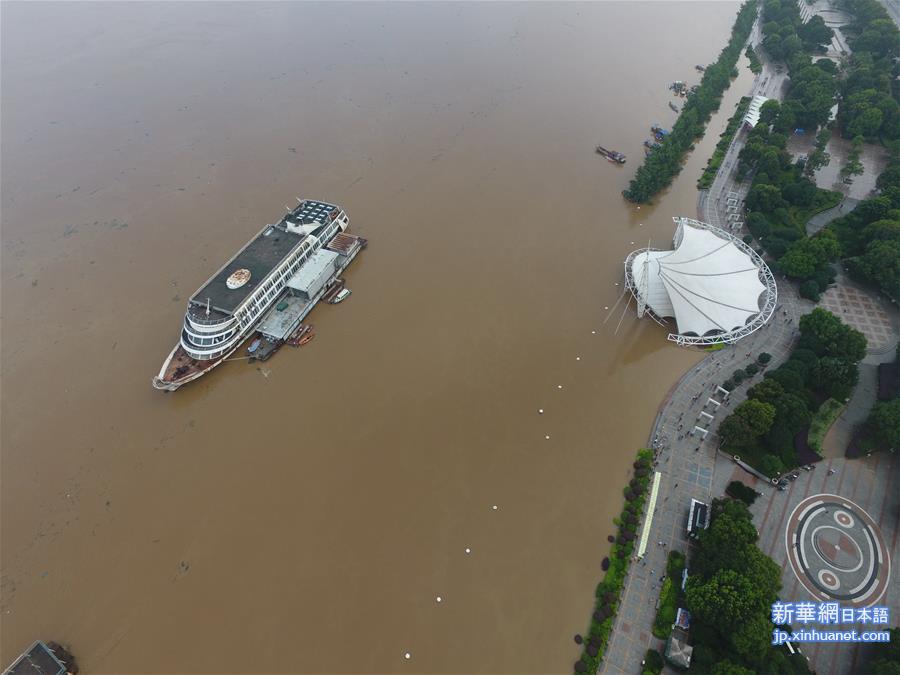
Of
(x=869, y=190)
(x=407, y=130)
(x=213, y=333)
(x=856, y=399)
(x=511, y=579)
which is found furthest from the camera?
(x=407, y=130)

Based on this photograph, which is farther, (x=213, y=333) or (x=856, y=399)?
(x=213, y=333)

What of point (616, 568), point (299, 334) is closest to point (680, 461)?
point (616, 568)

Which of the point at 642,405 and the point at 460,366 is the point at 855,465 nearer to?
the point at 642,405

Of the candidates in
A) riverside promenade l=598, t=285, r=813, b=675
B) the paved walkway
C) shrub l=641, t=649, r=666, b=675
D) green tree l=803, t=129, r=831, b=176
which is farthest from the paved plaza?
green tree l=803, t=129, r=831, b=176

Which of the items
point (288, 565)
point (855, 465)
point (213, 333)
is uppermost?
point (213, 333)

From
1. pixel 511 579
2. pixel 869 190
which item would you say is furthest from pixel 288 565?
pixel 869 190

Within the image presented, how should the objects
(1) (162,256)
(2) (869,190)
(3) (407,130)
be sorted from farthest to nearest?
(3) (407,130), (2) (869,190), (1) (162,256)

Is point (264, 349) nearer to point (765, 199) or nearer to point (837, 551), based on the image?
point (837, 551)

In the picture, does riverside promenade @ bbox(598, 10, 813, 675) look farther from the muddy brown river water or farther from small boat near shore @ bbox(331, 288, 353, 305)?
small boat near shore @ bbox(331, 288, 353, 305)
